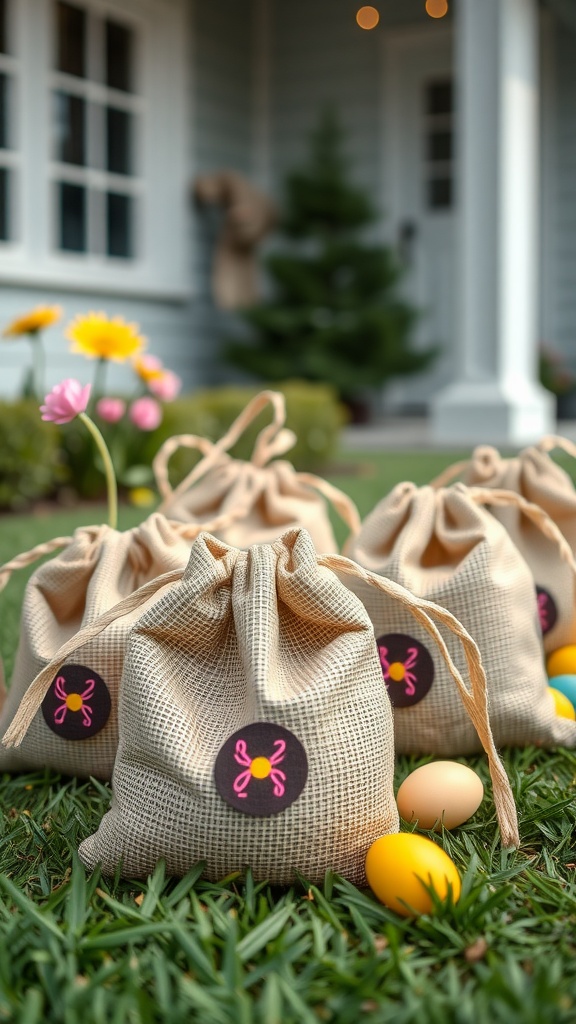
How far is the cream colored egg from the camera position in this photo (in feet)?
4.13

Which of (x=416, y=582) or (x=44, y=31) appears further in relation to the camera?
(x=44, y=31)

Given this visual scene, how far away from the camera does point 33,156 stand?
7.06 m

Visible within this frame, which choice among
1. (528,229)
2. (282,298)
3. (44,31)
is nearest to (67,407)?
(528,229)

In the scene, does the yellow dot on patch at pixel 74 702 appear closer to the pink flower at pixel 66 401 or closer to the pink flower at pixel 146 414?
the pink flower at pixel 66 401

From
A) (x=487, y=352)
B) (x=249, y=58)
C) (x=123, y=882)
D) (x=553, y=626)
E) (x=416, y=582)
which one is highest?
(x=249, y=58)

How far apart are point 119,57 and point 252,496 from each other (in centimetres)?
688

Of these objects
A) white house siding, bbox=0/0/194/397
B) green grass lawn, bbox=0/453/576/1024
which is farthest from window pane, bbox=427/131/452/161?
green grass lawn, bbox=0/453/576/1024

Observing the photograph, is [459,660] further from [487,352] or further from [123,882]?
[487,352]

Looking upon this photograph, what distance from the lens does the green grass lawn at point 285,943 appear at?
0.87 metres

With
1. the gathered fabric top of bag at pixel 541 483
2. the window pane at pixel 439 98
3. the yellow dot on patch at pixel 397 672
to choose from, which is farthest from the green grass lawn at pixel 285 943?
the window pane at pixel 439 98

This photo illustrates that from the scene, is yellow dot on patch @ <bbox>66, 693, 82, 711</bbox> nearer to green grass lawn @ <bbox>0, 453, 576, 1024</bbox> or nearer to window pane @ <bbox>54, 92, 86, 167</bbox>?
green grass lawn @ <bbox>0, 453, 576, 1024</bbox>

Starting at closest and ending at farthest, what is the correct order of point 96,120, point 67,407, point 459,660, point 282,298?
point 459,660
point 67,407
point 96,120
point 282,298

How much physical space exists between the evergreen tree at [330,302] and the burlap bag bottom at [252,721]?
6.70 meters

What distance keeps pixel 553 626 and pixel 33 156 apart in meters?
6.21
